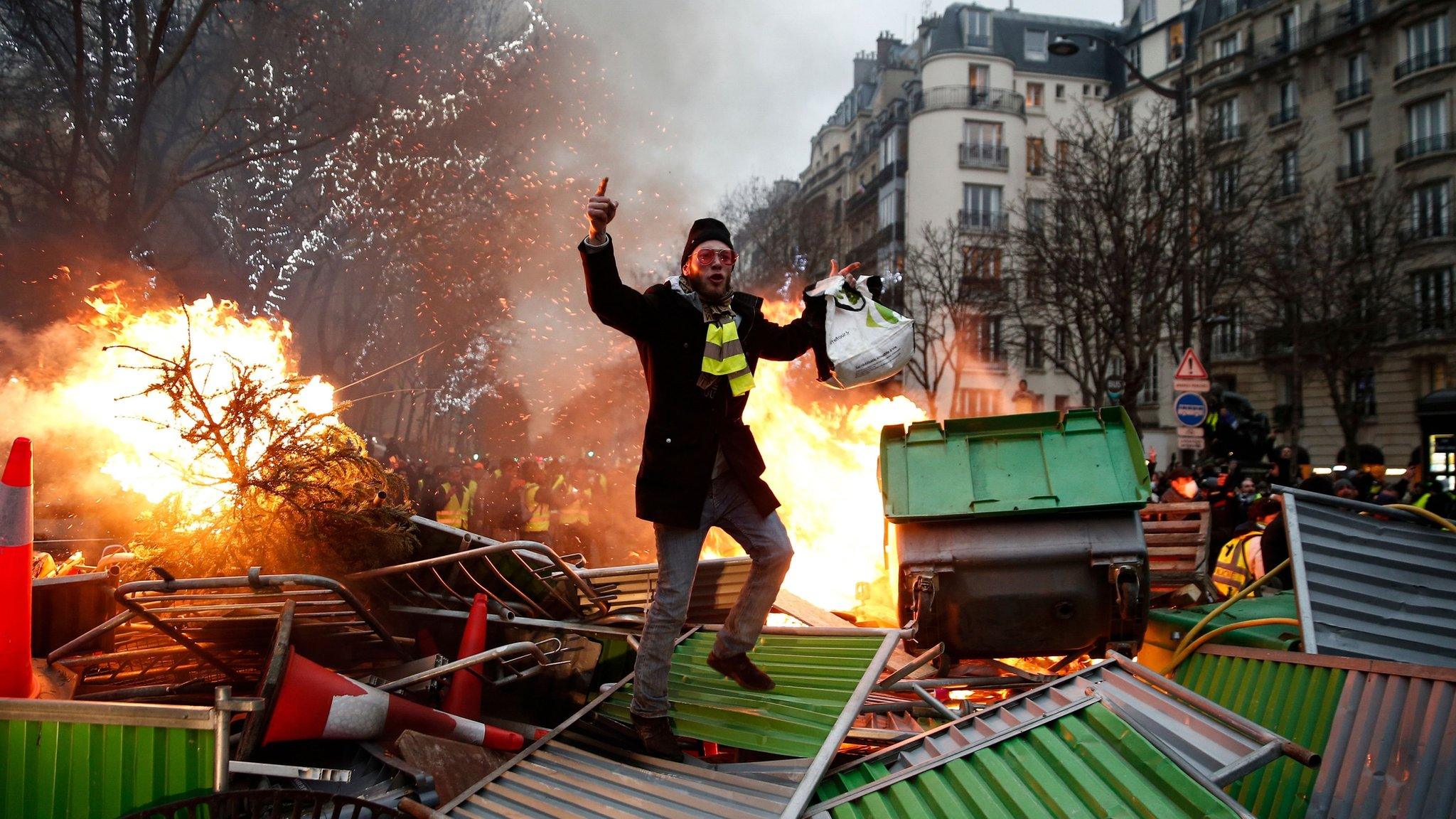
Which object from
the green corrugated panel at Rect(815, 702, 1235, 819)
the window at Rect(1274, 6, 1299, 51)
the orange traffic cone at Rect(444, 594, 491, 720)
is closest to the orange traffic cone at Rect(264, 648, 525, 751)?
the orange traffic cone at Rect(444, 594, 491, 720)

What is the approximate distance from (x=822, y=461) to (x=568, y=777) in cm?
621

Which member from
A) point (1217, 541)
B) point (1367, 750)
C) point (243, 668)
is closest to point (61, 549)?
point (243, 668)

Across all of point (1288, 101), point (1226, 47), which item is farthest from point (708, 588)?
point (1226, 47)

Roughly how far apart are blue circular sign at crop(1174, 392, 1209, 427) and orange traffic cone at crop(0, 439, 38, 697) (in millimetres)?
11556

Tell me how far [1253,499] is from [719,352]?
934 cm

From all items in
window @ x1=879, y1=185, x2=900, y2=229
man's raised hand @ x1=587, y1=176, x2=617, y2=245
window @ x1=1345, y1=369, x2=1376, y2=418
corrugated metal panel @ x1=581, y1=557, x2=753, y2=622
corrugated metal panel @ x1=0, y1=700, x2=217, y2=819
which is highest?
window @ x1=879, y1=185, x2=900, y2=229

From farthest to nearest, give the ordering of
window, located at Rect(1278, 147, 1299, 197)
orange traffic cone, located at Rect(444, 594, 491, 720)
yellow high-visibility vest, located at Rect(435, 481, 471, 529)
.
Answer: window, located at Rect(1278, 147, 1299, 197), yellow high-visibility vest, located at Rect(435, 481, 471, 529), orange traffic cone, located at Rect(444, 594, 491, 720)

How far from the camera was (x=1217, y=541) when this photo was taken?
1055cm

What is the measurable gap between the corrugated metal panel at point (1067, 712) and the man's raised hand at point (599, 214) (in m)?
1.87

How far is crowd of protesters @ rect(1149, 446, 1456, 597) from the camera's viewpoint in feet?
21.3

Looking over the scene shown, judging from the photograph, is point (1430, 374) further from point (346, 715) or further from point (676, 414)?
point (346, 715)

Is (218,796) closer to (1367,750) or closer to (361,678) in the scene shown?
(361,678)

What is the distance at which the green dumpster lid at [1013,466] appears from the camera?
15.0ft

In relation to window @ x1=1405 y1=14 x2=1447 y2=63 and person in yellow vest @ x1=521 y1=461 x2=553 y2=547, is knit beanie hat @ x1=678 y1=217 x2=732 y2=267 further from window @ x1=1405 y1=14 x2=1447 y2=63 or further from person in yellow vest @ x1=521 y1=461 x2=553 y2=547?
window @ x1=1405 y1=14 x2=1447 y2=63
